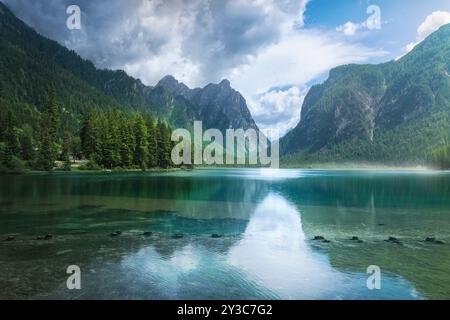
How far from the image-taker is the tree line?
12612 cm

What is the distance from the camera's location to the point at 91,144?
→ 13812 cm

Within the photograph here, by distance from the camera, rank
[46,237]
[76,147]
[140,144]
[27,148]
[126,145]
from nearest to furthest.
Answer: [46,237] → [27,148] → [126,145] → [76,147] → [140,144]

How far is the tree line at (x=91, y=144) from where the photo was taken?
126125 millimetres

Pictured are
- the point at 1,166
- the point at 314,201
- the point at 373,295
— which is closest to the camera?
the point at 373,295

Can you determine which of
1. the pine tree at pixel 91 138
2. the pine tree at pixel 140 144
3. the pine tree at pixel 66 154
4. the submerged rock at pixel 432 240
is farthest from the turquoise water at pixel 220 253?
the pine tree at pixel 140 144

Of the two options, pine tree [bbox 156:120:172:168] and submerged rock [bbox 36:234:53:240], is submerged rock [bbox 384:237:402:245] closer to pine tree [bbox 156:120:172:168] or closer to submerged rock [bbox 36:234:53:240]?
submerged rock [bbox 36:234:53:240]

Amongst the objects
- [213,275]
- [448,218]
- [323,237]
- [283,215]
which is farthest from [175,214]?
[448,218]

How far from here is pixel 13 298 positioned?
1562cm

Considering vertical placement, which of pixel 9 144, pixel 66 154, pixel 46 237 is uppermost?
pixel 9 144

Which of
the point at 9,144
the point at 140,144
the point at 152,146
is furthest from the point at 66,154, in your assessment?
the point at 152,146

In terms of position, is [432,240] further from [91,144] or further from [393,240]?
[91,144]

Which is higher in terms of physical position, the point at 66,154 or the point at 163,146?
the point at 163,146
